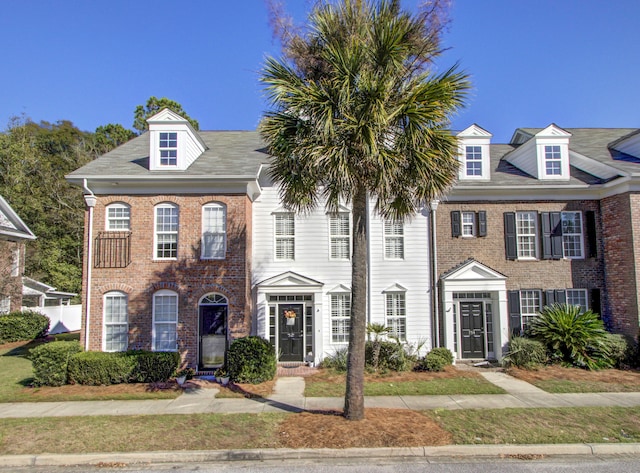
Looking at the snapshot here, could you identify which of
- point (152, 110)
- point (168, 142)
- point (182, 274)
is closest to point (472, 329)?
point (182, 274)

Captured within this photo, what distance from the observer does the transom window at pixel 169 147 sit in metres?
14.4

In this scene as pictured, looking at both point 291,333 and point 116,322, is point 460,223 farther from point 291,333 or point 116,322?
point 116,322

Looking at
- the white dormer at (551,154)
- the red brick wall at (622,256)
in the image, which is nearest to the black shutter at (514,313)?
the red brick wall at (622,256)

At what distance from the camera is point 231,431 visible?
8086 mm

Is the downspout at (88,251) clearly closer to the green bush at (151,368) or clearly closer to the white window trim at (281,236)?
the green bush at (151,368)

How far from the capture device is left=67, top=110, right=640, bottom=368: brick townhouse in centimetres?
1370

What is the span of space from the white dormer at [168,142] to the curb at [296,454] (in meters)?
9.40

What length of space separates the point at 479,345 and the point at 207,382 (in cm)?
957

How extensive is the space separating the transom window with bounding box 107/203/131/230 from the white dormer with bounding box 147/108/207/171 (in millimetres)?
1658

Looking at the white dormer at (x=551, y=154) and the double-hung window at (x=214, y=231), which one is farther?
the white dormer at (x=551, y=154)

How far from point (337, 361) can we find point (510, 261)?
7337mm

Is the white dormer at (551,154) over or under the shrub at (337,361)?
over

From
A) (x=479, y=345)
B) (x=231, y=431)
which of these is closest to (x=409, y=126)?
(x=231, y=431)

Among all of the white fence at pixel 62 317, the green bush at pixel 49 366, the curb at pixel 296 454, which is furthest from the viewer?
the white fence at pixel 62 317
